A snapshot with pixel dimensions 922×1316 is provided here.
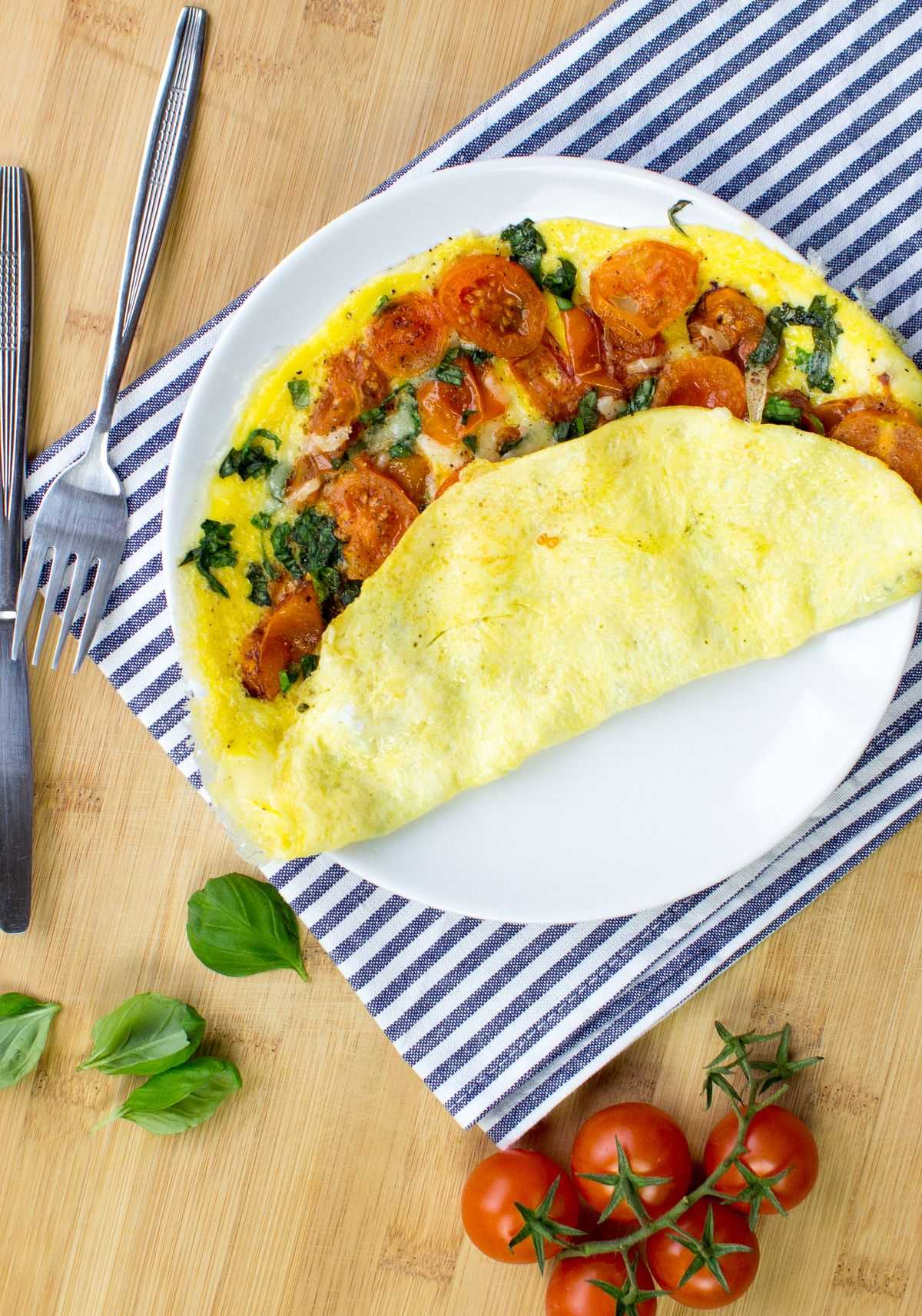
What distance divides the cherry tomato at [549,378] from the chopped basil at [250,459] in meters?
0.77

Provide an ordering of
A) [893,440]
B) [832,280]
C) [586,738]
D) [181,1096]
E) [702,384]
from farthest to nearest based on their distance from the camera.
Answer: [181,1096] → [832,280] → [586,738] → [702,384] → [893,440]

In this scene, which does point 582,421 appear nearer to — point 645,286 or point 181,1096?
point 645,286

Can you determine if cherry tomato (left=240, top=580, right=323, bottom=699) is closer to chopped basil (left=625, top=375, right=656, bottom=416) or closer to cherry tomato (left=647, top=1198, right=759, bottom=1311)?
chopped basil (left=625, top=375, right=656, bottom=416)

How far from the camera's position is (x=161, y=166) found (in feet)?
11.0

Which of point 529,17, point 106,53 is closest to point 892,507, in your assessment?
point 529,17

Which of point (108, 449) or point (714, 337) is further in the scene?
point (108, 449)

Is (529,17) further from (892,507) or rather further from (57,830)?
(57,830)

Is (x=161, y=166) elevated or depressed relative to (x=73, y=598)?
elevated

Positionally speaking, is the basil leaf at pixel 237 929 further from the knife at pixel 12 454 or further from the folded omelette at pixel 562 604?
the knife at pixel 12 454

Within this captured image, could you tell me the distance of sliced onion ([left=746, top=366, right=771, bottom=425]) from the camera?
293cm

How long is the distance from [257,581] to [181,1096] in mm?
1861

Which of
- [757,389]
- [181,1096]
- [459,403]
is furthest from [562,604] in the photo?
[181,1096]

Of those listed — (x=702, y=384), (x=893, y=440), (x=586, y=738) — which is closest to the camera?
(x=893, y=440)

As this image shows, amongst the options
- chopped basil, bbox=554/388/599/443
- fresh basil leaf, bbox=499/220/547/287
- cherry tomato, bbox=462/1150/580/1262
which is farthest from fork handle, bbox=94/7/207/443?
cherry tomato, bbox=462/1150/580/1262
